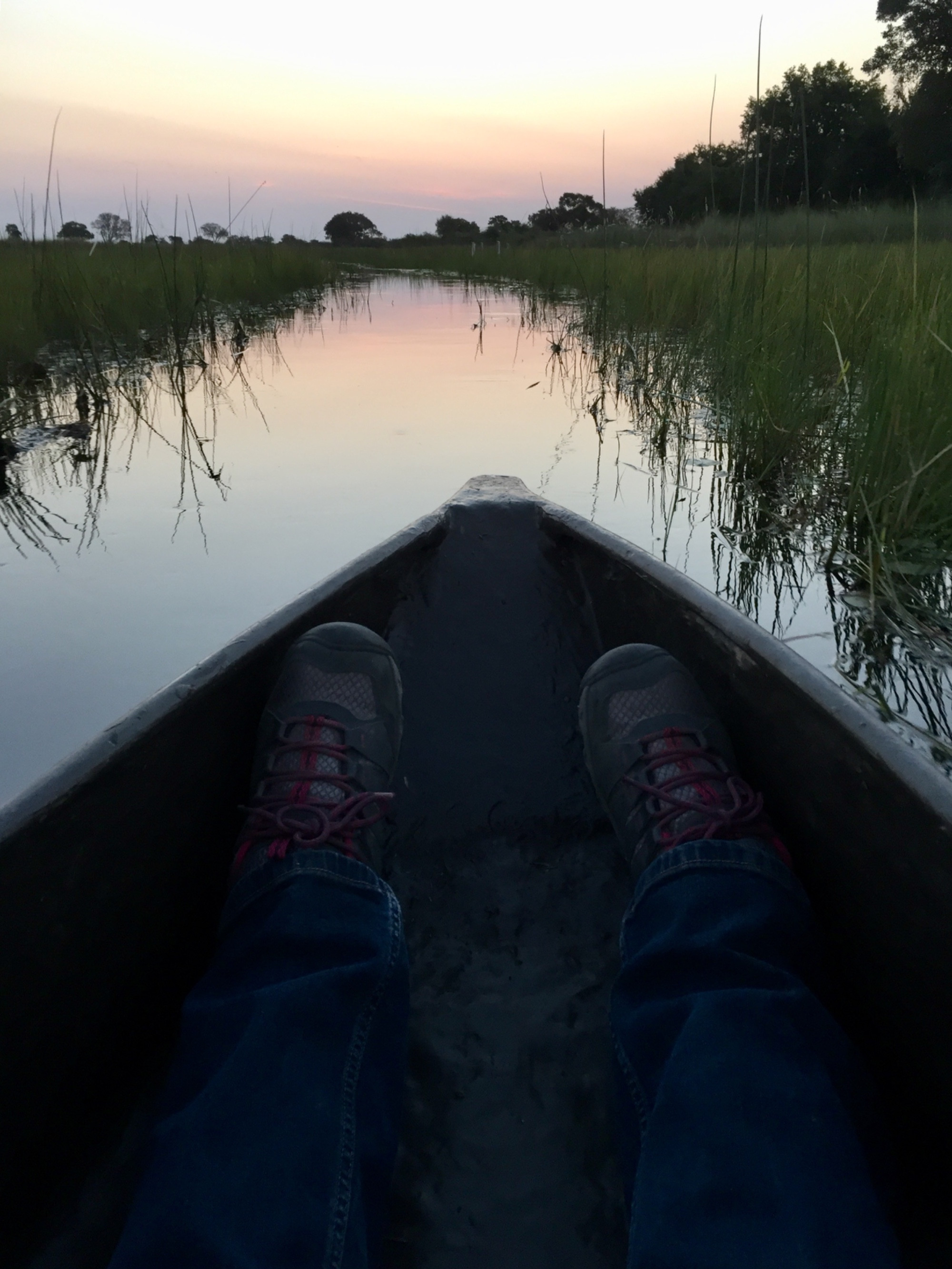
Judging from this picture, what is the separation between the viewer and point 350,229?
42.5 metres

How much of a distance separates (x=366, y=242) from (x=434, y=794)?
41483mm

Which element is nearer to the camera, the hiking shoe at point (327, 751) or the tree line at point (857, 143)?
the hiking shoe at point (327, 751)

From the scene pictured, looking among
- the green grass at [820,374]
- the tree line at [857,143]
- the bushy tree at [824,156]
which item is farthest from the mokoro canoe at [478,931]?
the bushy tree at [824,156]

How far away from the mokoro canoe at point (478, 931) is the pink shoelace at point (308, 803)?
0.19 feet

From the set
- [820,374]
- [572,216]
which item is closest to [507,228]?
[572,216]

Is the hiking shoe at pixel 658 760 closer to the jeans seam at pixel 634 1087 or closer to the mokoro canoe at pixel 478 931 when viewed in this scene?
the mokoro canoe at pixel 478 931

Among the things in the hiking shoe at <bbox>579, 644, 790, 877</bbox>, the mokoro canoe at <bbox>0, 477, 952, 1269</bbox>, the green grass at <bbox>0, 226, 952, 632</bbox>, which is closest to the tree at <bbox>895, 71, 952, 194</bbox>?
the green grass at <bbox>0, 226, 952, 632</bbox>

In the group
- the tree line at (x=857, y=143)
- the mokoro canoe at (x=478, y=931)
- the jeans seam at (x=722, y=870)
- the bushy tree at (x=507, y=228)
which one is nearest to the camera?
the mokoro canoe at (x=478, y=931)

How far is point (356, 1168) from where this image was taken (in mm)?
664

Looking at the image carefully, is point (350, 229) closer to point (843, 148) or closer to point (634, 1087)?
point (843, 148)

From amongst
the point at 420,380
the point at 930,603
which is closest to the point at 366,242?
the point at 420,380

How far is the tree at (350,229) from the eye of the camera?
1601 inches

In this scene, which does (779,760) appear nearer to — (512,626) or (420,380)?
(512,626)

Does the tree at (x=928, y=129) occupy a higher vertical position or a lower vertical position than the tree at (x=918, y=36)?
lower
